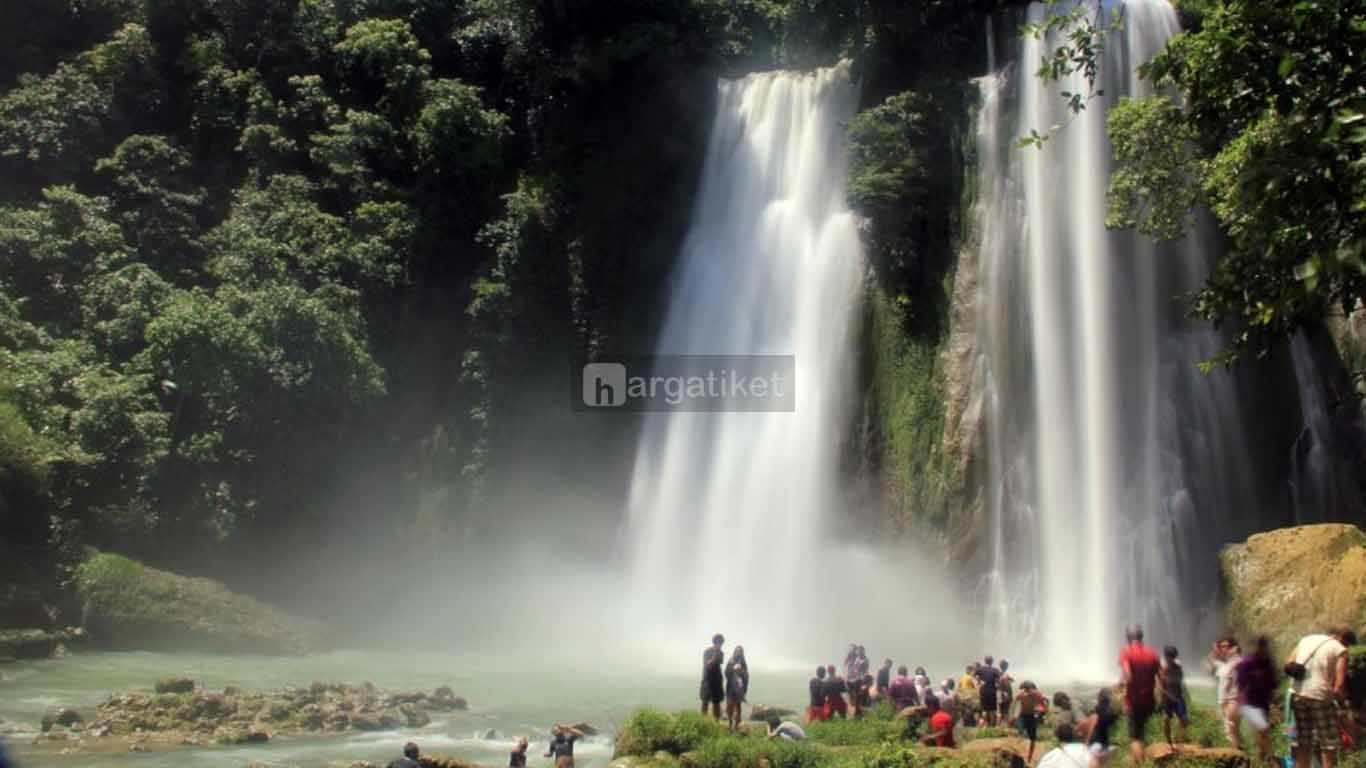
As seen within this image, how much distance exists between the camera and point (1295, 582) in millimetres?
16203

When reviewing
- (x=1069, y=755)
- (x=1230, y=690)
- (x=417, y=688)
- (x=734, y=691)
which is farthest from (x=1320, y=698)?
(x=417, y=688)

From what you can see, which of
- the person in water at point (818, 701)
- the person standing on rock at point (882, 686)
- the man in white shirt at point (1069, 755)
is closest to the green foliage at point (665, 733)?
the person in water at point (818, 701)

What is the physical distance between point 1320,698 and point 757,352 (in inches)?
733

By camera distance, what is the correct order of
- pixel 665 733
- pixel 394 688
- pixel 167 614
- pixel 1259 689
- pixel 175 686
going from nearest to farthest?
1. pixel 1259 689
2. pixel 665 733
3. pixel 175 686
4. pixel 394 688
5. pixel 167 614

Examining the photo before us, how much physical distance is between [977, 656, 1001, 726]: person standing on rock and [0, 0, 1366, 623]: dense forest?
857 cm

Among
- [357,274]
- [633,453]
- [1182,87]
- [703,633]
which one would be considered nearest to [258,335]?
[357,274]

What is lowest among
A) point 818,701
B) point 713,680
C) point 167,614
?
point 818,701

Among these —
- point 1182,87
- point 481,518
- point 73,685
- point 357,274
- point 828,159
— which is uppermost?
point 828,159

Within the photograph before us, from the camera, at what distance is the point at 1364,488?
836 inches

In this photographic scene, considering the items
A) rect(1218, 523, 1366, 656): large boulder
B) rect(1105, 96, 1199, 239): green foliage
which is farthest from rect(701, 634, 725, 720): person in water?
rect(1105, 96, 1199, 239): green foliage

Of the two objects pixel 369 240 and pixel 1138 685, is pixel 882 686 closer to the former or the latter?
pixel 1138 685

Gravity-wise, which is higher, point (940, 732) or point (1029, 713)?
point (1029, 713)

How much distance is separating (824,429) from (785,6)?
43.5 feet

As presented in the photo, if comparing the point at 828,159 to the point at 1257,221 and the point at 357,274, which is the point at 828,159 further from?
the point at 1257,221
